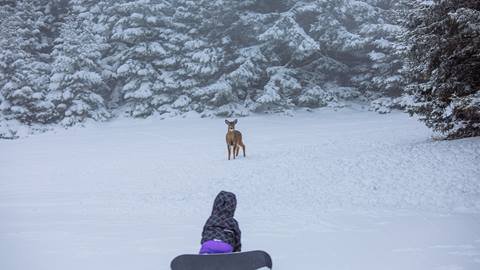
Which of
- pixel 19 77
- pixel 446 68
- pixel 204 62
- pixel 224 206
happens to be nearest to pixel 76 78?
pixel 19 77

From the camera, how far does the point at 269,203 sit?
9.02 m

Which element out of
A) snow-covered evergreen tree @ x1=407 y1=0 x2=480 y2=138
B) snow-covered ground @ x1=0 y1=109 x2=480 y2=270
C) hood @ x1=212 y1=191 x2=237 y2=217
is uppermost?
snow-covered evergreen tree @ x1=407 y1=0 x2=480 y2=138

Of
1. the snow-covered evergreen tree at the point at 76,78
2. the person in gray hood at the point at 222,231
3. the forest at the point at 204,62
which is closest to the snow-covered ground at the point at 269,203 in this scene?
the person in gray hood at the point at 222,231

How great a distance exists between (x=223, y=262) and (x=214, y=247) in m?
0.47

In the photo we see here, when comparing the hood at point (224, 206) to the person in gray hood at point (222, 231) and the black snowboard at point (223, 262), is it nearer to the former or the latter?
the person in gray hood at point (222, 231)

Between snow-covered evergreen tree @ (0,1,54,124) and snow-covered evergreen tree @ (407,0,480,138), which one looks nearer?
snow-covered evergreen tree @ (407,0,480,138)

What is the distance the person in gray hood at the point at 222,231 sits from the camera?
15.3ft

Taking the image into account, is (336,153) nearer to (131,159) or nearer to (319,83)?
(131,159)

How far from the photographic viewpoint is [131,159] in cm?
1548

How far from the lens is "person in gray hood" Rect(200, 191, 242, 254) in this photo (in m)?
4.67

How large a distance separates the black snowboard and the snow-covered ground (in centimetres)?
162

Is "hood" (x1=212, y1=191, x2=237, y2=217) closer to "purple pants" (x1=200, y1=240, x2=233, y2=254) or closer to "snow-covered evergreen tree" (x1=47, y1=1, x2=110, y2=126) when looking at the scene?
"purple pants" (x1=200, y1=240, x2=233, y2=254)

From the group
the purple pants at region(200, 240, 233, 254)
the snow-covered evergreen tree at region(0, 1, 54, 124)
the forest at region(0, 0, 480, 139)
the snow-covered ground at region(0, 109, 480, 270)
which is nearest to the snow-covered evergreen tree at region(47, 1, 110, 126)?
the forest at region(0, 0, 480, 139)

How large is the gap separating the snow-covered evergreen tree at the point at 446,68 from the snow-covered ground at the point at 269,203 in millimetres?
824
